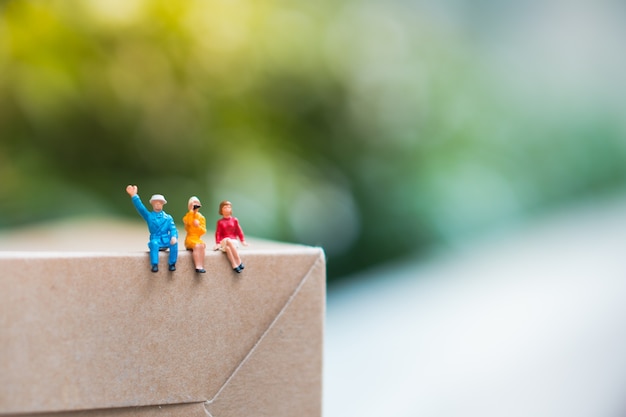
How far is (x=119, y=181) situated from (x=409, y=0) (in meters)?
0.96

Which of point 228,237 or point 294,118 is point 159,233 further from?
point 294,118

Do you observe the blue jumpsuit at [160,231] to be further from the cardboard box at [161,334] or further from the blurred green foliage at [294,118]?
the blurred green foliage at [294,118]

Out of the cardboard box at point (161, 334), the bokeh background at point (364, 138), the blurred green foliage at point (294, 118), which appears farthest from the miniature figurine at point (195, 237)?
the blurred green foliage at point (294, 118)

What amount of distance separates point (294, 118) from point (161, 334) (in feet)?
3.46

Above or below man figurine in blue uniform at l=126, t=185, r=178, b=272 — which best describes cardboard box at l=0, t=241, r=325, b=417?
below

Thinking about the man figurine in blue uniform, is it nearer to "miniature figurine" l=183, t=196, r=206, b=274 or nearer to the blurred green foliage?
"miniature figurine" l=183, t=196, r=206, b=274

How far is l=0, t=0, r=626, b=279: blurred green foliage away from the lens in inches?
56.6

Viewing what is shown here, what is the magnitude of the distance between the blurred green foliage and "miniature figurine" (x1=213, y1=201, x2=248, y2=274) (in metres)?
0.88

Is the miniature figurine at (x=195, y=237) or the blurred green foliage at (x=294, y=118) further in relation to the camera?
the blurred green foliage at (x=294, y=118)

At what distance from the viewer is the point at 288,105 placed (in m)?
1.56

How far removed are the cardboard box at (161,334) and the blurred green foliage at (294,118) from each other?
2.96ft

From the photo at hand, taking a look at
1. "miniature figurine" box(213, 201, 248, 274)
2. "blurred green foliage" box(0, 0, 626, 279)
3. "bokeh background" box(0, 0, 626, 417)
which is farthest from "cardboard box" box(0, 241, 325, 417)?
"blurred green foliage" box(0, 0, 626, 279)

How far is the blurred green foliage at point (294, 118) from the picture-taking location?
1.44 meters

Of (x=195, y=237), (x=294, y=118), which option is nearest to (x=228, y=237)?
(x=195, y=237)
